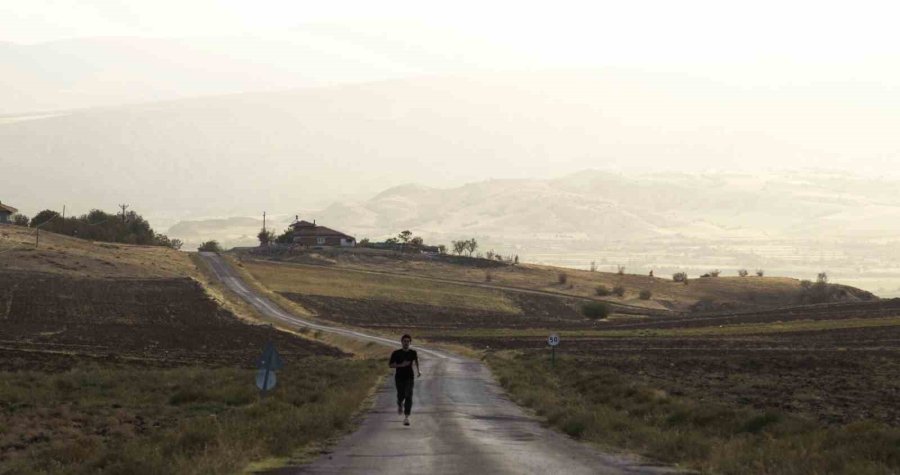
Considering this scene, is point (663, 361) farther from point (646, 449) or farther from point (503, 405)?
point (646, 449)

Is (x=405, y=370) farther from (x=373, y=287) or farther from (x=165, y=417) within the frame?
(x=373, y=287)

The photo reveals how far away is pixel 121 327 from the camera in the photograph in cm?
8700

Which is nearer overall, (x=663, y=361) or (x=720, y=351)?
(x=663, y=361)

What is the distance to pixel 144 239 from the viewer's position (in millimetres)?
192875

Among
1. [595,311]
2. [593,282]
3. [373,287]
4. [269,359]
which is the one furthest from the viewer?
[593,282]

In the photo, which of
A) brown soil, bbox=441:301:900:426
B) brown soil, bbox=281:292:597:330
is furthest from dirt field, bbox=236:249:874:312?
brown soil, bbox=441:301:900:426

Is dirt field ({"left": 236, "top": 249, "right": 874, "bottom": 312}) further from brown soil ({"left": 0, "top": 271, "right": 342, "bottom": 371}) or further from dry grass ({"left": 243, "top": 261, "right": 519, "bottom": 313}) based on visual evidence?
brown soil ({"left": 0, "top": 271, "right": 342, "bottom": 371})

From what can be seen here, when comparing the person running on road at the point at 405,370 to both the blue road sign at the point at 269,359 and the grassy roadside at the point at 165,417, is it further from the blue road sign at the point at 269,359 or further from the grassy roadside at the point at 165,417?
the blue road sign at the point at 269,359

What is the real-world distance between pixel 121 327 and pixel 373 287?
2478 inches

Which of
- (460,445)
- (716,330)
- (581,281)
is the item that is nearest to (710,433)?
(460,445)

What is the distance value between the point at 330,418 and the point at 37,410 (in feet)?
33.0

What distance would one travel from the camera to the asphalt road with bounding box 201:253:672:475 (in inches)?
851

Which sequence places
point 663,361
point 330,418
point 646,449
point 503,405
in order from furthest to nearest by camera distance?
point 663,361
point 503,405
point 330,418
point 646,449

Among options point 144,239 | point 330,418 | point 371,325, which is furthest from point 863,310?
point 144,239
